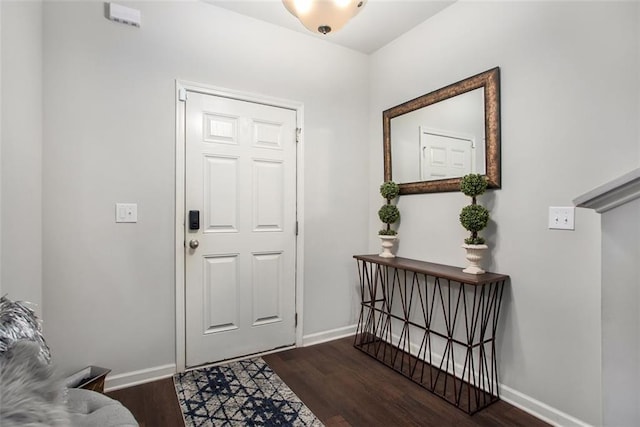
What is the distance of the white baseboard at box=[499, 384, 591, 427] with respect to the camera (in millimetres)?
1704

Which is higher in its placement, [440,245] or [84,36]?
[84,36]

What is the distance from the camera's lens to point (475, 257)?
2.01 metres

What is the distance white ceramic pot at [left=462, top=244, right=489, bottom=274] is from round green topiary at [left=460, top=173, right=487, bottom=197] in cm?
32

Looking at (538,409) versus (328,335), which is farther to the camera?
(328,335)

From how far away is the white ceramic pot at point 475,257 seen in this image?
1991 mm

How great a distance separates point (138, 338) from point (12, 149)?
1308 millimetres

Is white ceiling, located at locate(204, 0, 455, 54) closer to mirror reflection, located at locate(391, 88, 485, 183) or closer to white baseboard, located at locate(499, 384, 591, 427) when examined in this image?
mirror reflection, located at locate(391, 88, 485, 183)

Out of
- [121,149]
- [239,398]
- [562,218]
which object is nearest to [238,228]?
[121,149]

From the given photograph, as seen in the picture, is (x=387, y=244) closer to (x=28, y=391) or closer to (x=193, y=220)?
(x=193, y=220)

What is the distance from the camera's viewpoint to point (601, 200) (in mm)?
957

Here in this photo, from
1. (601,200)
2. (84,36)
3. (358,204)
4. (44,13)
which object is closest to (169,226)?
(84,36)

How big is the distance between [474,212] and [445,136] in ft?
2.20

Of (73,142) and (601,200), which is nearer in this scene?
(601,200)

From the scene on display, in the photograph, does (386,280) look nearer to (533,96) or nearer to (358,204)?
(358,204)
